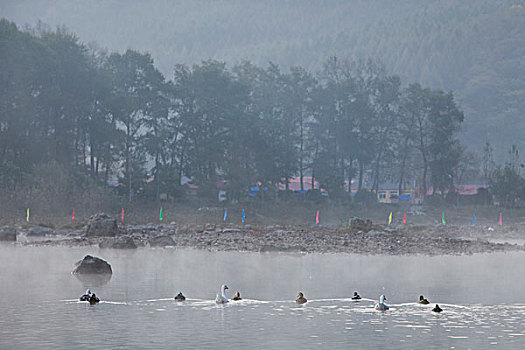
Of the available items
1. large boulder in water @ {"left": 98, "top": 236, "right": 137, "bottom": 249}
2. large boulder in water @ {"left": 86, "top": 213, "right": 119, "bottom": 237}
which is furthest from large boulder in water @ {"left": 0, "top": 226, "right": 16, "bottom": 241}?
large boulder in water @ {"left": 98, "top": 236, "right": 137, "bottom": 249}

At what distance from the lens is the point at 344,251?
64875 millimetres

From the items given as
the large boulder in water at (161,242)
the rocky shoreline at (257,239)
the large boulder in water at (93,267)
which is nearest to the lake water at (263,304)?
the large boulder in water at (93,267)

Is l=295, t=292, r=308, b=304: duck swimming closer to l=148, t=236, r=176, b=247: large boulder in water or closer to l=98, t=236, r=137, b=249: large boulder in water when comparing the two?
l=98, t=236, r=137, b=249: large boulder in water

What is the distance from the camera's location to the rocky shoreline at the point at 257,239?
219 ft

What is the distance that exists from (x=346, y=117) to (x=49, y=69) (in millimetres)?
59915

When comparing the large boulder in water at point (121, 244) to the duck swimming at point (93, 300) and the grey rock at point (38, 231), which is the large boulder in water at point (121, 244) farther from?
the duck swimming at point (93, 300)

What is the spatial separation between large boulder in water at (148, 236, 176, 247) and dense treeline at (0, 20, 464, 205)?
34.6m

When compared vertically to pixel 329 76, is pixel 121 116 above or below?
below

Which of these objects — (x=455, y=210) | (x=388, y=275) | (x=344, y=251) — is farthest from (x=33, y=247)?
(x=455, y=210)

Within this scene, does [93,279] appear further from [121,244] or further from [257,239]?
[257,239]

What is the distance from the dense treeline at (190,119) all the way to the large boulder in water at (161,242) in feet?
113

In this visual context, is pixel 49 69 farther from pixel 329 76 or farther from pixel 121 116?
pixel 329 76

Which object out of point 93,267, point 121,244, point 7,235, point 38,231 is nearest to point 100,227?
point 7,235

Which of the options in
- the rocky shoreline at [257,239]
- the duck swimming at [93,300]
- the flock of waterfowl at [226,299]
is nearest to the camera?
the flock of waterfowl at [226,299]
